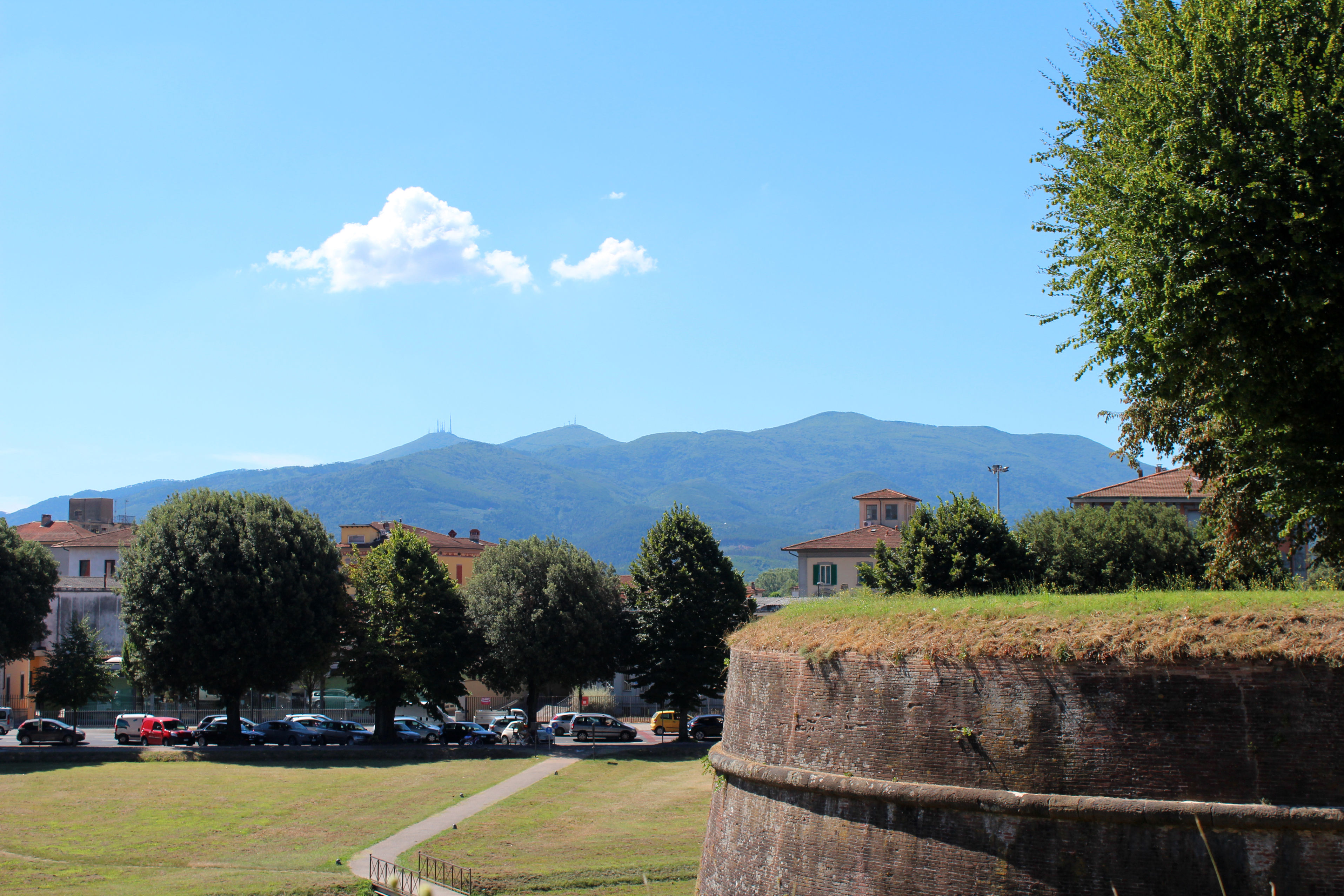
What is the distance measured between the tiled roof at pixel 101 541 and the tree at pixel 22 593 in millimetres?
30577

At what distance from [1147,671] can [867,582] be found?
3330 cm

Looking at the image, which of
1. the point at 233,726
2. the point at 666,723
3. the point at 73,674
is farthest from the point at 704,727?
the point at 73,674

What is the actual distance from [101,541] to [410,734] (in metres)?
46.8

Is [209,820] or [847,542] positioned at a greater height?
[847,542]

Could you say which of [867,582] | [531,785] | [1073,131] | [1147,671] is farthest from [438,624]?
Answer: [1147,671]

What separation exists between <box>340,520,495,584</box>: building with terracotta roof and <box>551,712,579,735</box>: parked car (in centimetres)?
2625

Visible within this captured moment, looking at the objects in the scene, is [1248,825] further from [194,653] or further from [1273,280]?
[194,653]

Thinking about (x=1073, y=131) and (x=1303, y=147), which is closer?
(x=1303, y=147)

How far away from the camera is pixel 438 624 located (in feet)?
183

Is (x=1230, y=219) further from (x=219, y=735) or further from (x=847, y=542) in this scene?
(x=847, y=542)

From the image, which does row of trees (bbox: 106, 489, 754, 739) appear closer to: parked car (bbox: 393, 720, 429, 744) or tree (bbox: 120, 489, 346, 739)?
tree (bbox: 120, 489, 346, 739)

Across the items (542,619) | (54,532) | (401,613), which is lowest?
(542,619)

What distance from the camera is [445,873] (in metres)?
27.1

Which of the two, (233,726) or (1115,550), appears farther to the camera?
(233,726)
